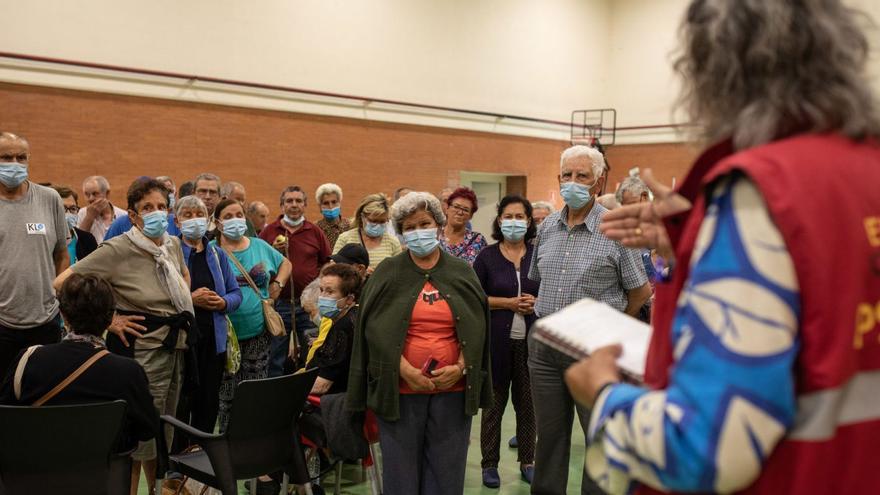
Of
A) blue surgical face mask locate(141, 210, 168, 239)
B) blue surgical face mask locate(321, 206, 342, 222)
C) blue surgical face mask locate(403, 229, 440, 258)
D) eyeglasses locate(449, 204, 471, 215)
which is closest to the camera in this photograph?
blue surgical face mask locate(403, 229, 440, 258)

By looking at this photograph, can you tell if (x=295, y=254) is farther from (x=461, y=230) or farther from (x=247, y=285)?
(x=461, y=230)

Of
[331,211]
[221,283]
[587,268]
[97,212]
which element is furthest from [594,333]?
[97,212]

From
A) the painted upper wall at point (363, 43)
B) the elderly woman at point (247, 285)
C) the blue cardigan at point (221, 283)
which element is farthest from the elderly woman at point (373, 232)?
the painted upper wall at point (363, 43)

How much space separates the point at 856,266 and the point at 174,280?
375cm

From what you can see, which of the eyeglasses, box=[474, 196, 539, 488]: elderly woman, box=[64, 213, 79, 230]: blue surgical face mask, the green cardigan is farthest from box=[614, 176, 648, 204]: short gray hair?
box=[64, 213, 79, 230]: blue surgical face mask

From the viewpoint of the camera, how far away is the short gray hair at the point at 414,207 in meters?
3.72

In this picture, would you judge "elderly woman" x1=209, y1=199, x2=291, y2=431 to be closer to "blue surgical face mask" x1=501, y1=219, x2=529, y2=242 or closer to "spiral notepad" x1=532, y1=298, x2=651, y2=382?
"blue surgical face mask" x1=501, y1=219, x2=529, y2=242

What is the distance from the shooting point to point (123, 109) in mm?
9398

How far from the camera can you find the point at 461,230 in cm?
596

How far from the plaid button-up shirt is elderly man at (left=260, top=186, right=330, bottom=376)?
2.39m

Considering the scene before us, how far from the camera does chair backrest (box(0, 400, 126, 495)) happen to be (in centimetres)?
274

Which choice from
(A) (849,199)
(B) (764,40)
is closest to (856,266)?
(A) (849,199)

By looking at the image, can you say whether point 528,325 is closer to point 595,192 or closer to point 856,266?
point 595,192

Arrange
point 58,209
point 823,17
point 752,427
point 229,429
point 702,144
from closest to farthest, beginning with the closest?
point 752,427, point 823,17, point 702,144, point 229,429, point 58,209
